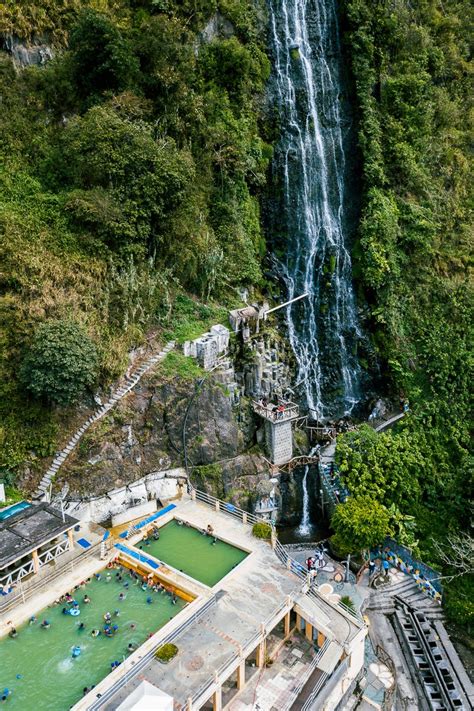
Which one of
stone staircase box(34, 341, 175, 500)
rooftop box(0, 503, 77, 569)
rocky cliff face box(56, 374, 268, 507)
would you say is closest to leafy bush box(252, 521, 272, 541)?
rocky cliff face box(56, 374, 268, 507)

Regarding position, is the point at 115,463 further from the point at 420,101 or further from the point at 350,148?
the point at 420,101

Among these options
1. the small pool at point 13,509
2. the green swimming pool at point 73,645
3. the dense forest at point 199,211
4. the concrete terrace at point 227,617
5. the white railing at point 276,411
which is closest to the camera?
the green swimming pool at point 73,645

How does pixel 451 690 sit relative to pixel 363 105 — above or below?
below

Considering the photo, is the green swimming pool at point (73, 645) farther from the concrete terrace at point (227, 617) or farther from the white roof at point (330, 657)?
the white roof at point (330, 657)

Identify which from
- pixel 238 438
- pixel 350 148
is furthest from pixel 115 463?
pixel 350 148

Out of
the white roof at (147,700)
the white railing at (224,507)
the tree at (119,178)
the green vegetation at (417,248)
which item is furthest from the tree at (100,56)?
the white roof at (147,700)

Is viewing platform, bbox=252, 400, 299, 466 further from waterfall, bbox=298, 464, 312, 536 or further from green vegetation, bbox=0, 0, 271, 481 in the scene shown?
green vegetation, bbox=0, 0, 271, 481

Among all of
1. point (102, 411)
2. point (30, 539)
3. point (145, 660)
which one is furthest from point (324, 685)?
point (102, 411)
